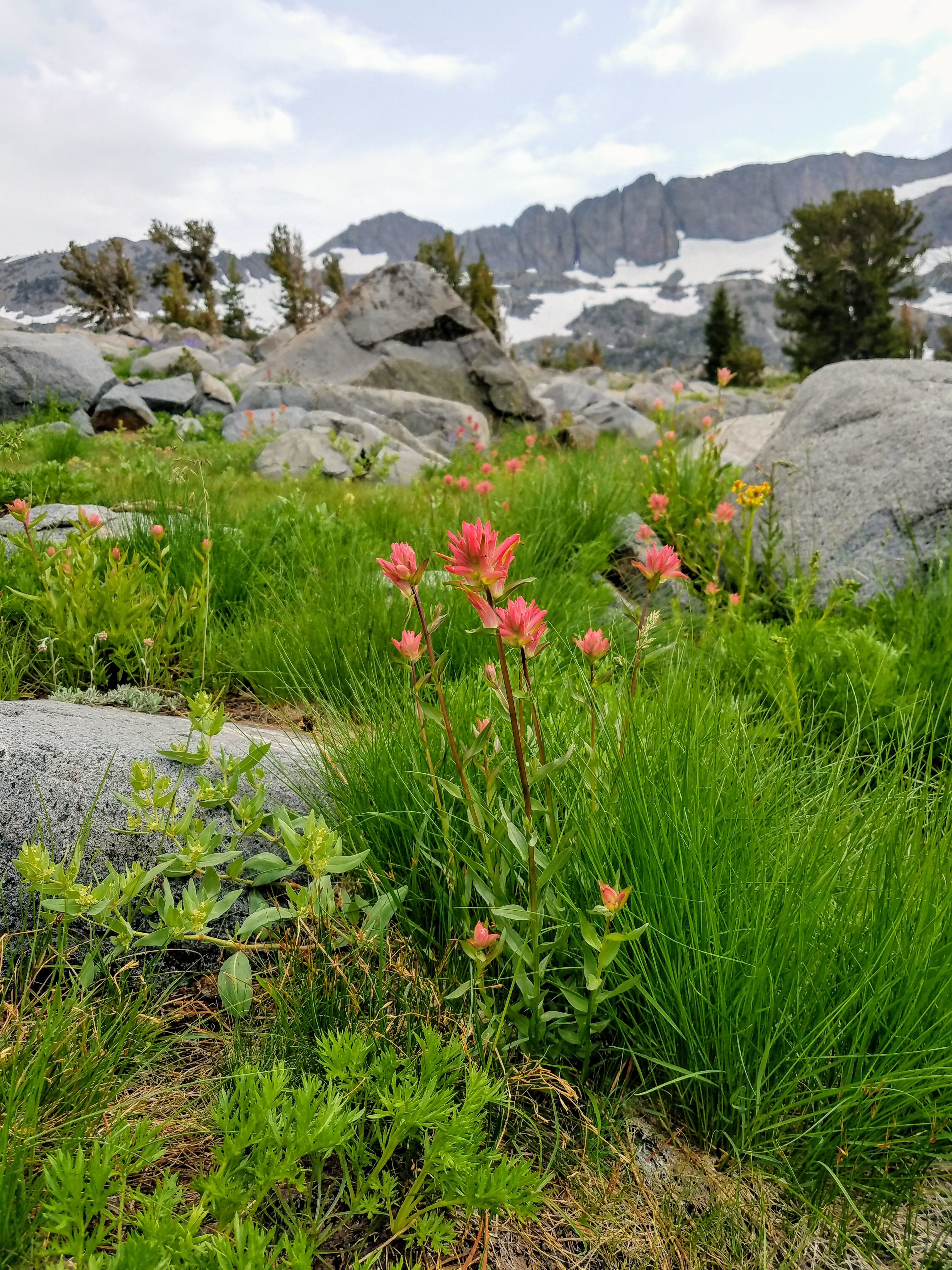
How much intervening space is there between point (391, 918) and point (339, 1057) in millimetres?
430

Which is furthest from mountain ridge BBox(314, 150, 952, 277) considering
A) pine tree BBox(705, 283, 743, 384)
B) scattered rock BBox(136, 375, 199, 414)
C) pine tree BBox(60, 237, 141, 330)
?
scattered rock BBox(136, 375, 199, 414)

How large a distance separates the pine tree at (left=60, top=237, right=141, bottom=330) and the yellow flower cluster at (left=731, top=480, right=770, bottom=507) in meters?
36.0

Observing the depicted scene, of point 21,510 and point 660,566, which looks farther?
point 21,510

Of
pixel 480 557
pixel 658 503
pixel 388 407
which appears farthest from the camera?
pixel 388 407

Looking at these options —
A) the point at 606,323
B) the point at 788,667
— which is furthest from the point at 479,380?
the point at 606,323

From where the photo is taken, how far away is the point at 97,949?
121 cm

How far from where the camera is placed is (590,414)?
1295cm

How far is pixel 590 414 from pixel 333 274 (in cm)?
3624

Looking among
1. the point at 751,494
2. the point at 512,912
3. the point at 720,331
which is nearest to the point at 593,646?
the point at 512,912

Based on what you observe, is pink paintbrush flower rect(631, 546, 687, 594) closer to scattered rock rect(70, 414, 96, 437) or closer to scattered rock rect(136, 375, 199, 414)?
scattered rock rect(70, 414, 96, 437)

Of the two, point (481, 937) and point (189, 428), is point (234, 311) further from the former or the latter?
point (481, 937)

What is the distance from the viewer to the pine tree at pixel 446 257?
134ft

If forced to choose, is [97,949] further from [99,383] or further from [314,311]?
[314,311]

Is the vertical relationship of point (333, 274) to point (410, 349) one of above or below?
above
